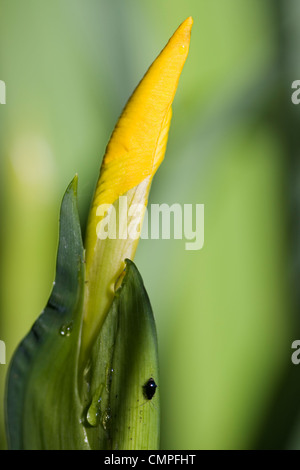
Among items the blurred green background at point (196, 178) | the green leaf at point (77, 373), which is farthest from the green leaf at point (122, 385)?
the blurred green background at point (196, 178)

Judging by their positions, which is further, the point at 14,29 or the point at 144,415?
the point at 14,29

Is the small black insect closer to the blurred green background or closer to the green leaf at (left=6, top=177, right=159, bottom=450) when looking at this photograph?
the green leaf at (left=6, top=177, right=159, bottom=450)

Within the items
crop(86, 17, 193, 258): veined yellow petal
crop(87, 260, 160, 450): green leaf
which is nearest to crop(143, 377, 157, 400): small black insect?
crop(87, 260, 160, 450): green leaf

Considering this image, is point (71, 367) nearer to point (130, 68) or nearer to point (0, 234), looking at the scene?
point (0, 234)

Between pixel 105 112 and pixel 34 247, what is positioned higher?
pixel 105 112

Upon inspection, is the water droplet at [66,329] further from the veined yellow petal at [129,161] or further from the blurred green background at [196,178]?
the blurred green background at [196,178]

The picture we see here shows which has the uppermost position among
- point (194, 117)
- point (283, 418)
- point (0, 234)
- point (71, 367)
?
point (194, 117)

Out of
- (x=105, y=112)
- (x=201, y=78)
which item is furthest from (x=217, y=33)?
(x=105, y=112)
